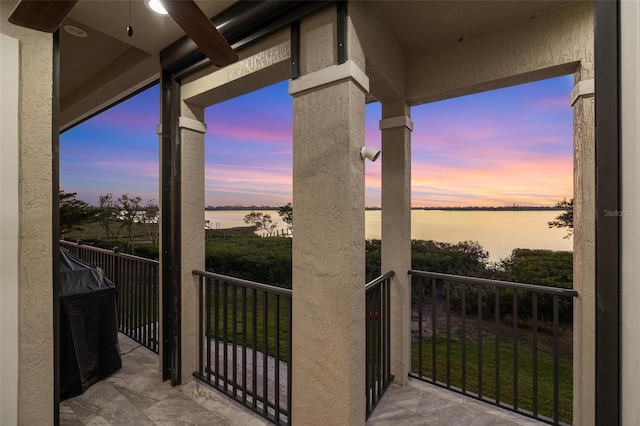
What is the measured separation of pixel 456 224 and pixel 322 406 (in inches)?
122

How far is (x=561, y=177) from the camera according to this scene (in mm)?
3424

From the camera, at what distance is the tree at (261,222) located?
5.18 m

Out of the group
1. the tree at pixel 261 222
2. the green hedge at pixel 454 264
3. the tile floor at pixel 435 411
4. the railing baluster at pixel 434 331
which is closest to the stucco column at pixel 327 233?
the tile floor at pixel 435 411

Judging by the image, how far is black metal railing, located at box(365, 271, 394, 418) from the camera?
2287 mm

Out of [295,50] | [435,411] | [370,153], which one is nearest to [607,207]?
[370,153]

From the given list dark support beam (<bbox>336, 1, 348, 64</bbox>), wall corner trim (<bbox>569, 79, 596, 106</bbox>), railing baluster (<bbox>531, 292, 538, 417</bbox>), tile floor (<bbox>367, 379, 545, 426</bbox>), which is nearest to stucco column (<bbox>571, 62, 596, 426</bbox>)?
wall corner trim (<bbox>569, 79, 596, 106</bbox>)

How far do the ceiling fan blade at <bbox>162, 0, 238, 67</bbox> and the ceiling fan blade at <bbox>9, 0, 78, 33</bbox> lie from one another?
261mm

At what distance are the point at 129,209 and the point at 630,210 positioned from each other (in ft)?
19.8

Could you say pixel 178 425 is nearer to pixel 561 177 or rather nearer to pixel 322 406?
pixel 322 406

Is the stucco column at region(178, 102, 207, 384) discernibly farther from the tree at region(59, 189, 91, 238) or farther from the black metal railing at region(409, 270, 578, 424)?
the tree at region(59, 189, 91, 238)

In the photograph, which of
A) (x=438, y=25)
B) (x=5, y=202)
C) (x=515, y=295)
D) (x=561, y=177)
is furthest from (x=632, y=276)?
(x=561, y=177)

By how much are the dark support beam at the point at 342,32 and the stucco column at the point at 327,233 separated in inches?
1.7

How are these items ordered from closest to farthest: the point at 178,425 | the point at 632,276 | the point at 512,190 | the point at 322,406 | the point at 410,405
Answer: the point at 632,276 < the point at 322,406 < the point at 178,425 < the point at 410,405 < the point at 512,190

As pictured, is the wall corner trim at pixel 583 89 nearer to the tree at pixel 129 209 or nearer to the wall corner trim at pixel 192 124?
the wall corner trim at pixel 192 124
